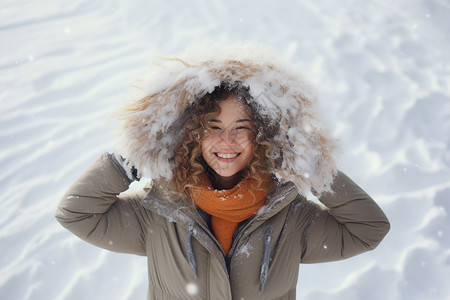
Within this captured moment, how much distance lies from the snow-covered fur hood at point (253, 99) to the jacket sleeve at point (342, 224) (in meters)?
0.12

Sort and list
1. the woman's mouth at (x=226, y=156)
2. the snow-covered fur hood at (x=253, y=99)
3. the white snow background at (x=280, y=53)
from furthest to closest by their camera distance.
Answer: the white snow background at (x=280, y=53), the woman's mouth at (x=226, y=156), the snow-covered fur hood at (x=253, y=99)

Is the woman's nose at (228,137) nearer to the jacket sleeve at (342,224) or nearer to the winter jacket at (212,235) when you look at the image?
the winter jacket at (212,235)

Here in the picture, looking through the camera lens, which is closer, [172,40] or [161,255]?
[161,255]

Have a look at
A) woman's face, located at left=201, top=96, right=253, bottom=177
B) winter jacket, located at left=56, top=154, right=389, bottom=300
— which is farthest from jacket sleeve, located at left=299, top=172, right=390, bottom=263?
woman's face, located at left=201, top=96, right=253, bottom=177

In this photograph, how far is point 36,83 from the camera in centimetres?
533

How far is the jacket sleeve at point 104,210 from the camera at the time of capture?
1679 mm

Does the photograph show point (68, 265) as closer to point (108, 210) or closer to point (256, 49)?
point (108, 210)

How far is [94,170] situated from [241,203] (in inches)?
26.1

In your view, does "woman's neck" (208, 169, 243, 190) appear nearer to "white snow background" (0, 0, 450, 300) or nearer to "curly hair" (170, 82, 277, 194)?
"curly hair" (170, 82, 277, 194)

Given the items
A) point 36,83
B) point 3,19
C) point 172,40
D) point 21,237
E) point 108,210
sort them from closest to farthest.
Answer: point 108,210, point 21,237, point 36,83, point 172,40, point 3,19

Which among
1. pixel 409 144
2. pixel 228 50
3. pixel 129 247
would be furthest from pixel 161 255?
pixel 409 144

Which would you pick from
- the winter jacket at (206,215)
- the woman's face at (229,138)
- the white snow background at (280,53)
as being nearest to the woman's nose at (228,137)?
the woman's face at (229,138)

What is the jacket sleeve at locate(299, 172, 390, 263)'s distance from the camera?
5.72ft

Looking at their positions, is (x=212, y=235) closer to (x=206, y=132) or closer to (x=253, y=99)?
(x=206, y=132)
